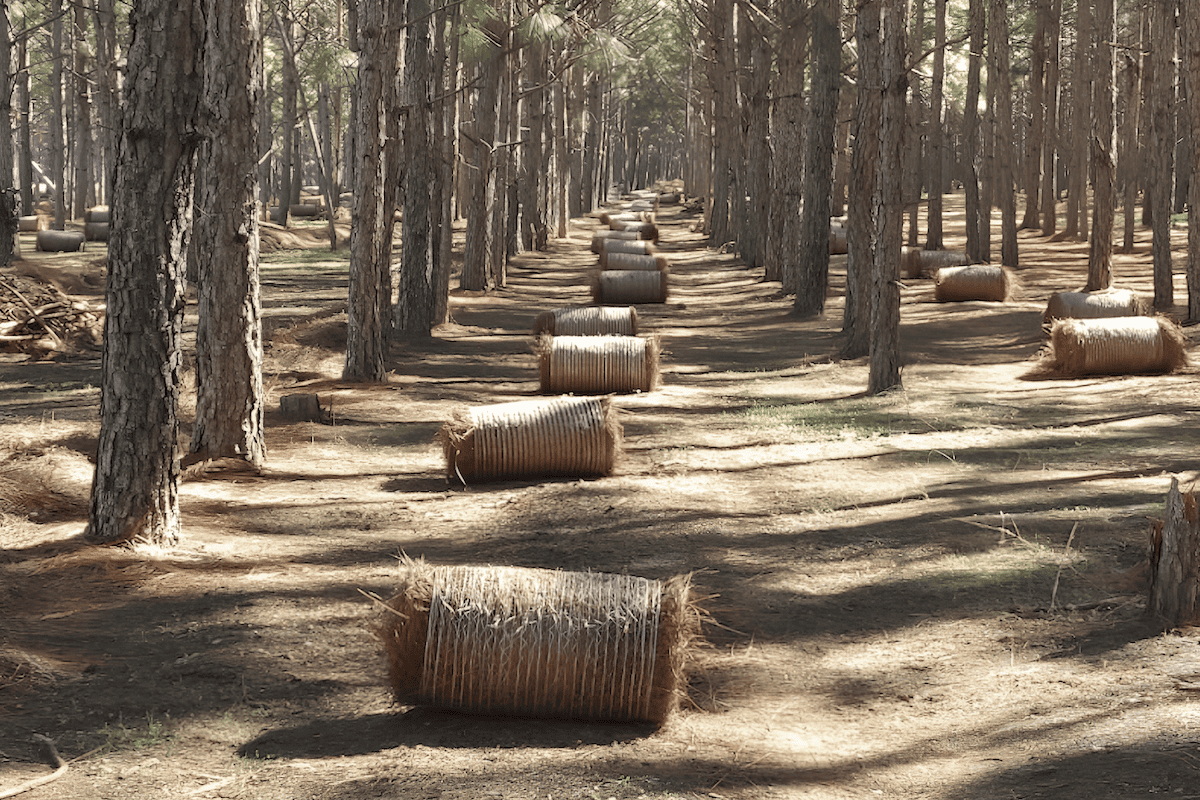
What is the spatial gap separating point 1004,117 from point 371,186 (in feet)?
53.5

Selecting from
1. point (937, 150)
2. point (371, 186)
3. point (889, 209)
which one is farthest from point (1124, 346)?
point (937, 150)

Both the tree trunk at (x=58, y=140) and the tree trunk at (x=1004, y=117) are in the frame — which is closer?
the tree trunk at (x=1004, y=117)

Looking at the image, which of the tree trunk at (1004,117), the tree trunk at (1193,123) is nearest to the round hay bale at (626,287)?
the tree trunk at (1004,117)

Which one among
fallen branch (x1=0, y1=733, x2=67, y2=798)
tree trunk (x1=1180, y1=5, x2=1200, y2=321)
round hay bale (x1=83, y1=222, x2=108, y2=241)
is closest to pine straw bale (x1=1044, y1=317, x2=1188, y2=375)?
tree trunk (x1=1180, y1=5, x2=1200, y2=321)

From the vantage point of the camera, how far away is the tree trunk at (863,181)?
13.6m

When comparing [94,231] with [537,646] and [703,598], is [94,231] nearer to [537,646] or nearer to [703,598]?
[537,646]

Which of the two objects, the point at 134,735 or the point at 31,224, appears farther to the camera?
the point at 31,224

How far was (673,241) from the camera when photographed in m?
40.8

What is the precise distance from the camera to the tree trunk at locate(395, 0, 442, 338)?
53.0ft

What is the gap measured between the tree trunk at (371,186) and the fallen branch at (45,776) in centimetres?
863

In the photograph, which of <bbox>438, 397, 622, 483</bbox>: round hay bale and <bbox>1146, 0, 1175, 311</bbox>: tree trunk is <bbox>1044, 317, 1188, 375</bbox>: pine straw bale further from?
<bbox>438, 397, 622, 483</bbox>: round hay bale

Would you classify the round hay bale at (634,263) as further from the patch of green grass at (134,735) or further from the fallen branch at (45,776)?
the fallen branch at (45,776)

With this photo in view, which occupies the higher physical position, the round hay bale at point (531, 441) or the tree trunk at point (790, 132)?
the tree trunk at point (790, 132)

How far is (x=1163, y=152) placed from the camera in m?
16.8
